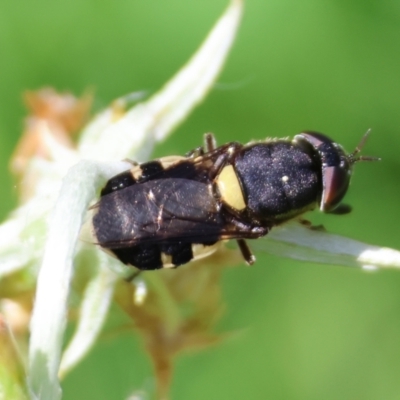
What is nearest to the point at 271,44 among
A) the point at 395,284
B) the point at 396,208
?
the point at 396,208

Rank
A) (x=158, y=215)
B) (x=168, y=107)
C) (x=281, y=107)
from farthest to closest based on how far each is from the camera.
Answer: (x=281, y=107) < (x=168, y=107) < (x=158, y=215)

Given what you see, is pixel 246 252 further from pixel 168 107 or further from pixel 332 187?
pixel 168 107

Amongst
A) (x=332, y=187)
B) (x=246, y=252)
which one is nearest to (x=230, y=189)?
(x=246, y=252)

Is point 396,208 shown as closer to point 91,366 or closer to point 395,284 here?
point 395,284

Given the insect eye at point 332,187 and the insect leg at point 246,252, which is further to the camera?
the insect eye at point 332,187

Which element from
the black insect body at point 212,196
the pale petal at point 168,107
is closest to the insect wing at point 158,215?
the black insect body at point 212,196

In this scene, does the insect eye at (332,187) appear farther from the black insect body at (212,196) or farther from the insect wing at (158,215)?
the insect wing at (158,215)

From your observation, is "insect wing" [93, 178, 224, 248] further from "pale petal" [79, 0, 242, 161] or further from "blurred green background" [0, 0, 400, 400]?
"blurred green background" [0, 0, 400, 400]

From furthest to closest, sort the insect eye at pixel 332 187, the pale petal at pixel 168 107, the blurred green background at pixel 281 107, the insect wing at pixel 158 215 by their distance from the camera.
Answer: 1. the blurred green background at pixel 281 107
2. the insect eye at pixel 332 187
3. the pale petal at pixel 168 107
4. the insect wing at pixel 158 215
